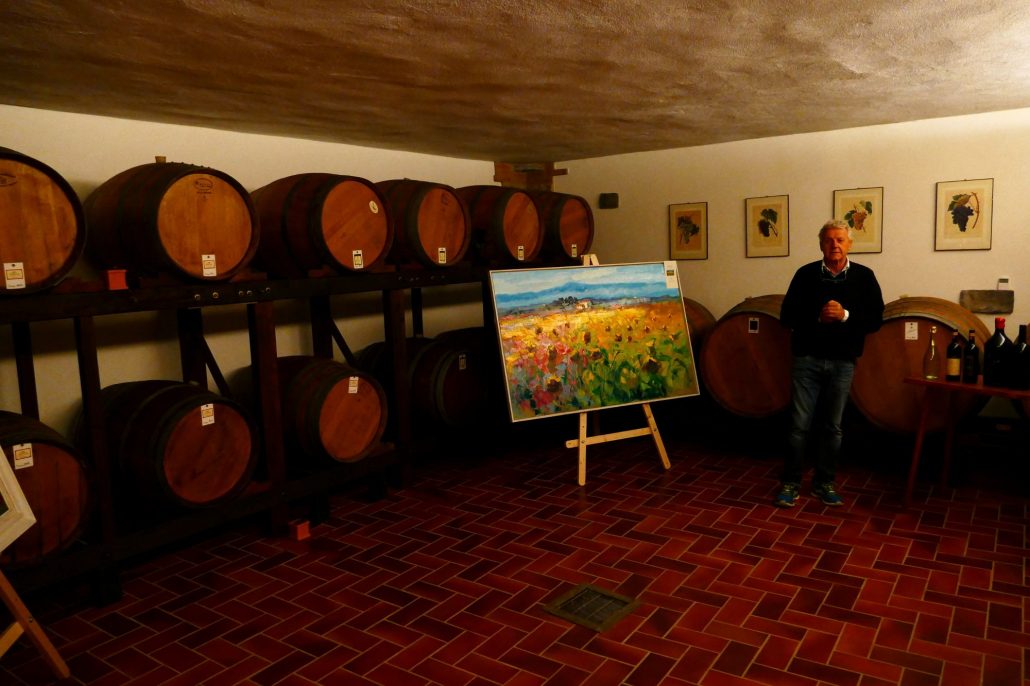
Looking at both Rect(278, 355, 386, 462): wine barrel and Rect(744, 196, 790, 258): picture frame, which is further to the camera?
Rect(744, 196, 790, 258): picture frame

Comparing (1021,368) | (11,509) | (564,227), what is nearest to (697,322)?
(564,227)

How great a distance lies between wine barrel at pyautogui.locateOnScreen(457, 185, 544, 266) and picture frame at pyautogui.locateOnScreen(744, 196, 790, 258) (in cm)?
195

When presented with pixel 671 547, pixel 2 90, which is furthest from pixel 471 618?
pixel 2 90

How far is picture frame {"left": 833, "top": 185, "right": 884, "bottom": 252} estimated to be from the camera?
19.0 ft

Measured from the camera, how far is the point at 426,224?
191 inches

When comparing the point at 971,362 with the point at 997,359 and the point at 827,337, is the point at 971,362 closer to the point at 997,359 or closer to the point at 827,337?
the point at 997,359

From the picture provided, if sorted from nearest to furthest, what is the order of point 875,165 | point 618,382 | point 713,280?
point 618,382
point 875,165
point 713,280

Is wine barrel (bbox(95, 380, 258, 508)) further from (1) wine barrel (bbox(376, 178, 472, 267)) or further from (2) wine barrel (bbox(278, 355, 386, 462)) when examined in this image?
(1) wine barrel (bbox(376, 178, 472, 267))

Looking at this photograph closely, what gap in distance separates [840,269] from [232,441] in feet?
11.8

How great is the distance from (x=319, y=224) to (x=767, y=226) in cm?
393

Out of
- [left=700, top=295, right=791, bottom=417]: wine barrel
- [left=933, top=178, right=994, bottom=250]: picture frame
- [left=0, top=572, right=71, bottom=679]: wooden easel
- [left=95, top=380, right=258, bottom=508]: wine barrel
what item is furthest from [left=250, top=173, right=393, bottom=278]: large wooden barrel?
[left=933, top=178, right=994, bottom=250]: picture frame

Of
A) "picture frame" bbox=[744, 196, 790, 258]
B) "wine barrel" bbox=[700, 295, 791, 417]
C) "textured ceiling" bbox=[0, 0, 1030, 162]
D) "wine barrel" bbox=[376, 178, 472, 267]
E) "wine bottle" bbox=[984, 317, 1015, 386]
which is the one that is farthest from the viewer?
"picture frame" bbox=[744, 196, 790, 258]

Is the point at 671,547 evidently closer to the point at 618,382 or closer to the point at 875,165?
the point at 618,382

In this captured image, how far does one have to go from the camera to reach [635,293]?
17.6 feet
